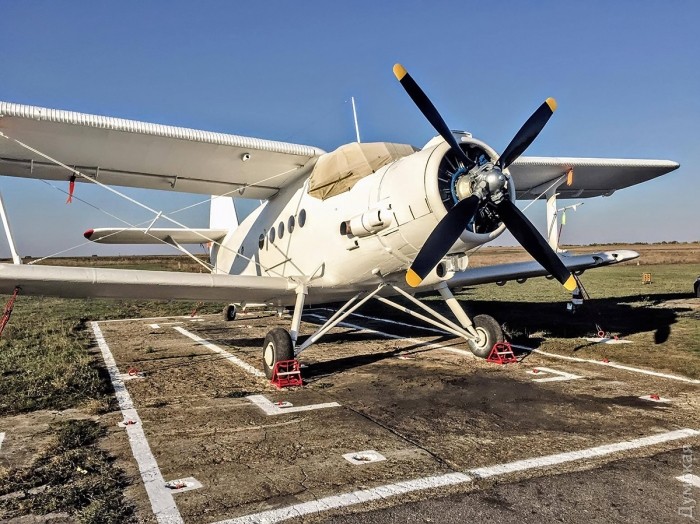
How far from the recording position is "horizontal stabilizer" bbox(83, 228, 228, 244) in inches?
475

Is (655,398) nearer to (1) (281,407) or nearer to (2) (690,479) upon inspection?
(2) (690,479)

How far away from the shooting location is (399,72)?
24.0ft

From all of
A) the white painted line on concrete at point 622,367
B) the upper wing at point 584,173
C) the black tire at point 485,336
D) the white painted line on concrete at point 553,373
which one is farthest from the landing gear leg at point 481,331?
the upper wing at point 584,173

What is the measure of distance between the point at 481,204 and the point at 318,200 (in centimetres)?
316

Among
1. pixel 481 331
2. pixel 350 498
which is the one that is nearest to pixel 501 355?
pixel 481 331

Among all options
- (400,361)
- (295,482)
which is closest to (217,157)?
(400,361)

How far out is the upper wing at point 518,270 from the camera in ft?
34.9

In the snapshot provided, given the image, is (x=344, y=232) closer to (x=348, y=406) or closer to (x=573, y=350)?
(x=348, y=406)

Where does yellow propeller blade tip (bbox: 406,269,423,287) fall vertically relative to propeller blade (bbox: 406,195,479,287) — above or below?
below

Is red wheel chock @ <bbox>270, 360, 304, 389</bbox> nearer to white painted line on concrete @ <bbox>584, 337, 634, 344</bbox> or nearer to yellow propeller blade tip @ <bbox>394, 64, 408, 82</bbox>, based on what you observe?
yellow propeller blade tip @ <bbox>394, 64, 408, 82</bbox>

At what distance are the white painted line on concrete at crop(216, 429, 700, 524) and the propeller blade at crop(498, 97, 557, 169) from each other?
3.86 meters

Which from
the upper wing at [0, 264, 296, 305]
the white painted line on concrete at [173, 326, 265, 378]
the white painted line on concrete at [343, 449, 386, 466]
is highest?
the upper wing at [0, 264, 296, 305]

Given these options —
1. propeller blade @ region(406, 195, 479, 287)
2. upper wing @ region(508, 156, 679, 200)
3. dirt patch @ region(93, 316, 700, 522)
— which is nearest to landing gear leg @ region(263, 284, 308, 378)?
dirt patch @ region(93, 316, 700, 522)

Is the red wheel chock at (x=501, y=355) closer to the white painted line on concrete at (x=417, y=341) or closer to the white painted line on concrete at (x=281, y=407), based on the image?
the white painted line on concrete at (x=417, y=341)
